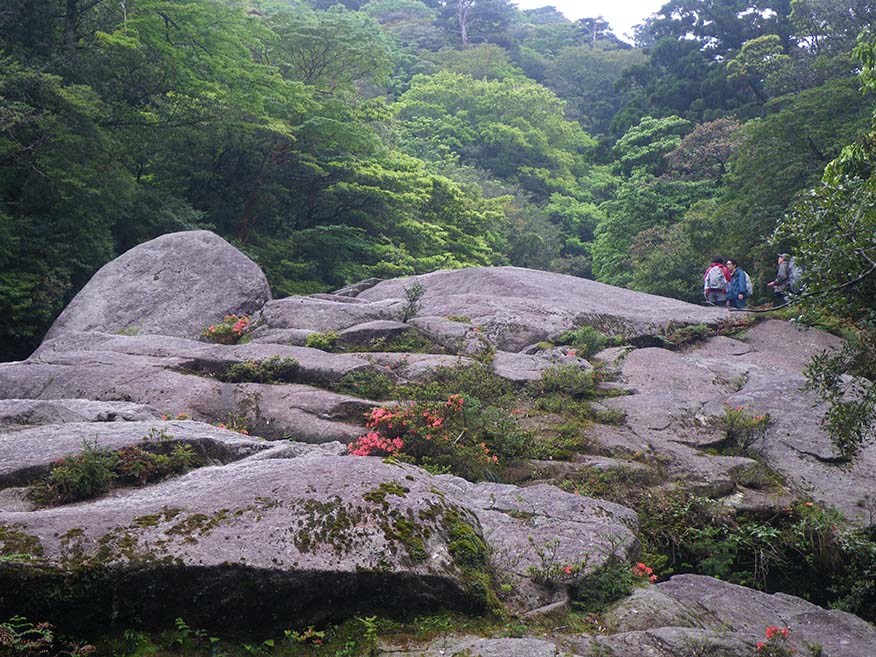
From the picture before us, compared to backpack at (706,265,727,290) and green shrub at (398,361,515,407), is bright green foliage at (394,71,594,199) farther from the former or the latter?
green shrub at (398,361,515,407)

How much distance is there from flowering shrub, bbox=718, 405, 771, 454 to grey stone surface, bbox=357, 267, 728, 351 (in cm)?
413

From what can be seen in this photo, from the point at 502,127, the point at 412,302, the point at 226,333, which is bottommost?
the point at 226,333

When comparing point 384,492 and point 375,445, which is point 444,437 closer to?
point 375,445

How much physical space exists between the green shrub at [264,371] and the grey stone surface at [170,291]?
370cm

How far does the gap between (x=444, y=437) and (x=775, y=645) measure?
443 cm

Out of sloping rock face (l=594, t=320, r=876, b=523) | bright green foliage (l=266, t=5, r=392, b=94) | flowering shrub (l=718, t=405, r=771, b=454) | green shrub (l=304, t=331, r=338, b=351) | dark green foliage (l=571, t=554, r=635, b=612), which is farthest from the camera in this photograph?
bright green foliage (l=266, t=5, r=392, b=94)

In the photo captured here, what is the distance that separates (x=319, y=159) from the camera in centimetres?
2438

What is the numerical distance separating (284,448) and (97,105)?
1400cm

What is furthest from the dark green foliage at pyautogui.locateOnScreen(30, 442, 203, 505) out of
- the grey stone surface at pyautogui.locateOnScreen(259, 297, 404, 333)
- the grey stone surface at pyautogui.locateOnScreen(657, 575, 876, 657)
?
the grey stone surface at pyautogui.locateOnScreen(259, 297, 404, 333)

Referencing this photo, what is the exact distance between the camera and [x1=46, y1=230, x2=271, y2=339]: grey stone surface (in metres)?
14.8

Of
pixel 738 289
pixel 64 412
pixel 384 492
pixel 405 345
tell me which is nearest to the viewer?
pixel 384 492

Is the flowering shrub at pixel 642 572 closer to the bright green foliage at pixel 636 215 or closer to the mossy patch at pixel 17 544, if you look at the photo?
the mossy patch at pixel 17 544

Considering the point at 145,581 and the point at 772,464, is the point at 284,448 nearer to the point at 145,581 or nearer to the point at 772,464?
the point at 145,581

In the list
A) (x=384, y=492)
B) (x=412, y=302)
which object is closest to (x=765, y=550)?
(x=384, y=492)
